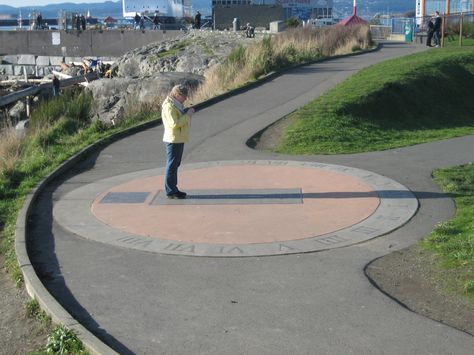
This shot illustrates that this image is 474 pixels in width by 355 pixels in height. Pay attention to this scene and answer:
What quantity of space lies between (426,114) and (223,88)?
6.48 metres

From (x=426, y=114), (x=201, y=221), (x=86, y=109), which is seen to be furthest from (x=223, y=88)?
(x=201, y=221)

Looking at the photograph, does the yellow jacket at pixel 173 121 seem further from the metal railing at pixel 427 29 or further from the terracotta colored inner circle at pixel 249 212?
the metal railing at pixel 427 29

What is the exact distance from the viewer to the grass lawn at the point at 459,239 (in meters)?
6.48

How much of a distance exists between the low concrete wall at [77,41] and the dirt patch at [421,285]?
2138 inches

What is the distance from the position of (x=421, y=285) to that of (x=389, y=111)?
35.4 feet

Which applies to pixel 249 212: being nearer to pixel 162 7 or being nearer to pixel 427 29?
pixel 427 29

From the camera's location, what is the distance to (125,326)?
19.0ft

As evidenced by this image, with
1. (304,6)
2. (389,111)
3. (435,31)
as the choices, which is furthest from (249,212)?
(304,6)

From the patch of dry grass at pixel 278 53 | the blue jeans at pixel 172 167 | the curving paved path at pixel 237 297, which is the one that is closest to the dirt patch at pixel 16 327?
the curving paved path at pixel 237 297

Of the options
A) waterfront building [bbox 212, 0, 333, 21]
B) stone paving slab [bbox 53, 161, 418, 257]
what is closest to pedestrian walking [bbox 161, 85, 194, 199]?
stone paving slab [bbox 53, 161, 418, 257]

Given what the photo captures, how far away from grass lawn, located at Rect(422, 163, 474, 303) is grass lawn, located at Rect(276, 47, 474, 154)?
122 inches

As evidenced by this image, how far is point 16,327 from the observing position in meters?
6.04

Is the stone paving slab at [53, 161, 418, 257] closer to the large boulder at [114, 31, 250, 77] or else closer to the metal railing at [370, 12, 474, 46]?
the metal railing at [370, 12, 474, 46]

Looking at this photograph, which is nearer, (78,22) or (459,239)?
(459,239)
